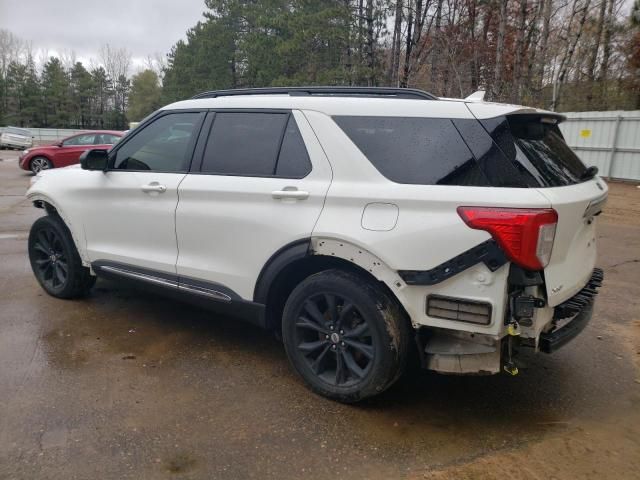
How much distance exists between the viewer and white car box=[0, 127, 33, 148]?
31703 millimetres

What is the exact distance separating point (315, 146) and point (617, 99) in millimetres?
23683

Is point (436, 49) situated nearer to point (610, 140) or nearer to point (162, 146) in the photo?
point (610, 140)

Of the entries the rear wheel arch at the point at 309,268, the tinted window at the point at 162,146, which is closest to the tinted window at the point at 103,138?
the tinted window at the point at 162,146

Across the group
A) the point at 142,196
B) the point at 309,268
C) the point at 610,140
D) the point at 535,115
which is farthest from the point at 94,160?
the point at 610,140

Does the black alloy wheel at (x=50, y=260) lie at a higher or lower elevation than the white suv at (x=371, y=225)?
lower

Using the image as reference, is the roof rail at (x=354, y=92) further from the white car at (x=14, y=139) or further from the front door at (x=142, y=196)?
the white car at (x=14, y=139)

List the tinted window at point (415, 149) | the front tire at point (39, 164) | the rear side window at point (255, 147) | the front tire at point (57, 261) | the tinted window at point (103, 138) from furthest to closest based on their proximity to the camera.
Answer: the front tire at point (39, 164) < the tinted window at point (103, 138) < the front tire at point (57, 261) < the rear side window at point (255, 147) < the tinted window at point (415, 149)

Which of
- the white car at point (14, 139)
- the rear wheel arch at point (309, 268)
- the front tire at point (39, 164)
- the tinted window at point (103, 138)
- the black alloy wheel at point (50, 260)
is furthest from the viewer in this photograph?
the white car at point (14, 139)

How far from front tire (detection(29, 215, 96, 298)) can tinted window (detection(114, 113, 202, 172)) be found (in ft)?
3.37

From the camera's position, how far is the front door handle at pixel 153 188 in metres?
3.86

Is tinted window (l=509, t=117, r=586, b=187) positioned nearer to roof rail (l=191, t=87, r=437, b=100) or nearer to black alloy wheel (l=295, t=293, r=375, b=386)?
roof rail (l=191, t=87, r=437, b=100)

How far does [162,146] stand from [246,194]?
1.12m

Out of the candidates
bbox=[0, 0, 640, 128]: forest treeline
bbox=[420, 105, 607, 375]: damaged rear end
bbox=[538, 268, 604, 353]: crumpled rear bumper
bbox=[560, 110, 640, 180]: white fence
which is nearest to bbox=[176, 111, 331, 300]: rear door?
bbox=[420, 105, 607, 375]: damaged rear end

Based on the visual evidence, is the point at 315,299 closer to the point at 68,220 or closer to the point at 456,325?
the point at 456,325
